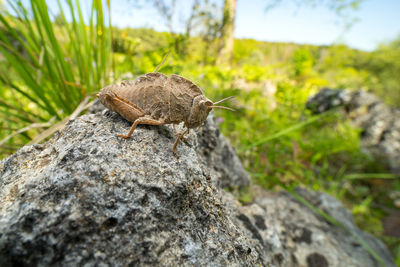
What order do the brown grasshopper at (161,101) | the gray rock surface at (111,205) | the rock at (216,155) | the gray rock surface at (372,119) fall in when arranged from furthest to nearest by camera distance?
the gray rock surface at (372,119) < the rock at (216,155) < the brown grasshopper at (161,101) < the gray rock surface at (111,205)

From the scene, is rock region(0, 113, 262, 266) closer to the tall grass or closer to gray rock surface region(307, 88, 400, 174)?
the tall grass

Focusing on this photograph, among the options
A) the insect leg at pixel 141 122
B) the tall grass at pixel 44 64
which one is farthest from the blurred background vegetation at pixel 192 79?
the insect leg at pixel 141 122

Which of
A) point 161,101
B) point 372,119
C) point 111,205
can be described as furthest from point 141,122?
point 372,119

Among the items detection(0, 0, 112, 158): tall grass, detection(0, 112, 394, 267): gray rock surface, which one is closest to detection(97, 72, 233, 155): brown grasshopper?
detection(0, 112, 394, 267): gray rock surface

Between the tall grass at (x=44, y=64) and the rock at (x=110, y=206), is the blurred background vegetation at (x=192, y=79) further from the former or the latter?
the rock at (x=110, y=206)

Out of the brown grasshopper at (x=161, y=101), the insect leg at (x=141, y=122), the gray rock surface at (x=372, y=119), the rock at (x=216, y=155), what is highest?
the brown grasshopper at (x=161, y=101)

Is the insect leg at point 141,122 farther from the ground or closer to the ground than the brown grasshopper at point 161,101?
closer to the ground

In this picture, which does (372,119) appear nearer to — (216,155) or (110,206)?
(216,155)
